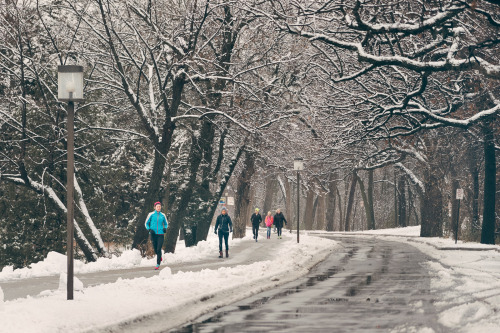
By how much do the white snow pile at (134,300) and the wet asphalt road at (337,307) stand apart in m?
0.58

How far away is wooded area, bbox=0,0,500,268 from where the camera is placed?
81.4 ft

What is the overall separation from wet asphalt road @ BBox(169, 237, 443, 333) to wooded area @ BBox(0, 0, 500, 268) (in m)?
5.69

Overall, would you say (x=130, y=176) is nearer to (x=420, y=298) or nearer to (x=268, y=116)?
(x=268, y=116)

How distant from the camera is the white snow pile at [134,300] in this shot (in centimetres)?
1062

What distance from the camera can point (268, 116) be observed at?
106ft

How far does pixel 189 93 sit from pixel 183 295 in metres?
21.6

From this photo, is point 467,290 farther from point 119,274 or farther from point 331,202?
point 331,202

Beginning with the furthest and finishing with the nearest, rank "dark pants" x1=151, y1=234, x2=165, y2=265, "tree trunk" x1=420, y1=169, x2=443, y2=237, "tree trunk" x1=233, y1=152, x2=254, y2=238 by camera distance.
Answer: "tree trunk" x1=420, y1=169, x2=443, y2=237 → "tree trunk" x1=233, y1=152, x2=254, y2=238 → "dark pants" x1=151, y1=234, x2=165, y2=265

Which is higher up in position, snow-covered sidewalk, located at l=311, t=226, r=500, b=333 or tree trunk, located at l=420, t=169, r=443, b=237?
tree trunk, located at l=420, t=169, r=443, b=237

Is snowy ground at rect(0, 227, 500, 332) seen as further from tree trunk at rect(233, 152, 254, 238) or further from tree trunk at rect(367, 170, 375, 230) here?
tree trunk at rect(367, 170, 375, 230)

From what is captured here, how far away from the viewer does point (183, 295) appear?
49.3ft

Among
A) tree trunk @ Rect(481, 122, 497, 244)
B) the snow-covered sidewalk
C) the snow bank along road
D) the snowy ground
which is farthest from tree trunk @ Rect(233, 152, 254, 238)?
the snowy ground

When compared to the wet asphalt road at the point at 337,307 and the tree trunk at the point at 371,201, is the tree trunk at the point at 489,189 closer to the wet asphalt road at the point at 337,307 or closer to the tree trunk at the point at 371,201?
the wet asphalt road at the point at 337,307

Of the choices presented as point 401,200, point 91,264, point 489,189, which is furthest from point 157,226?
point 401,200
